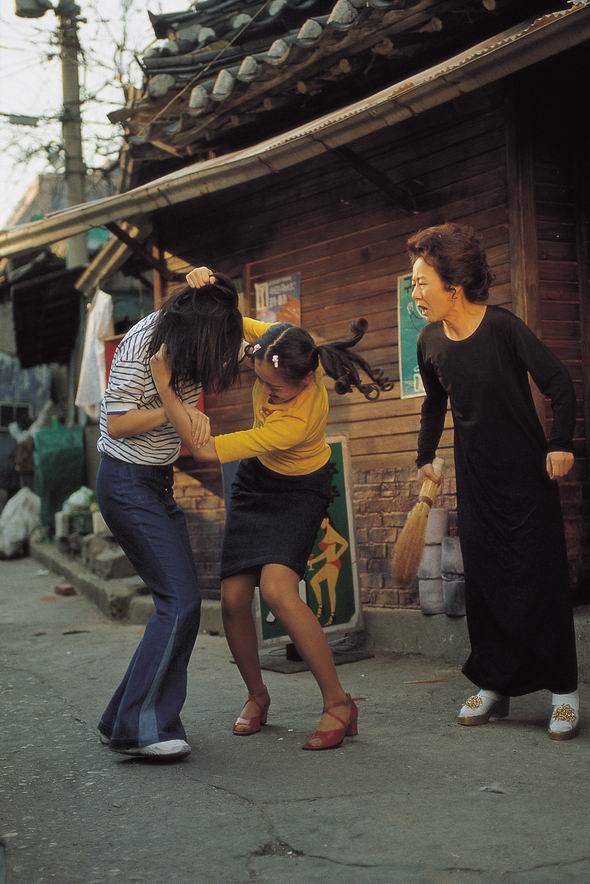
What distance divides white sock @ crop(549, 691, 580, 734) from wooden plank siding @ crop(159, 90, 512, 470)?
2748mm

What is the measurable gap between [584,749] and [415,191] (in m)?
4.27

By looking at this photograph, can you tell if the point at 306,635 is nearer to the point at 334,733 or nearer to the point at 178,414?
the point at 334,733

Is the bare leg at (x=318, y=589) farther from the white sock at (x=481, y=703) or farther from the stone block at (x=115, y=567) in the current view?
the stone block at (x=115, y=567)

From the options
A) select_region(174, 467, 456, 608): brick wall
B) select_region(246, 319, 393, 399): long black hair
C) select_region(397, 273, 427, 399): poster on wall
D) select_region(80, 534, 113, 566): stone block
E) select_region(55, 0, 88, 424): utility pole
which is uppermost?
select_region(55, 0, 88, 424): utility pole

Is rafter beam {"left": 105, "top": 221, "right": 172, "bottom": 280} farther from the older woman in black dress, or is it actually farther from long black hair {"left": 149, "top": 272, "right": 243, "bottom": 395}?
the older woman in black dress

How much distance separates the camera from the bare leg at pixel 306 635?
4406mm

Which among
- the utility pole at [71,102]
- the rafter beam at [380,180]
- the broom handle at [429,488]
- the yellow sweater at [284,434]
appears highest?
the utility pole at [71,102]

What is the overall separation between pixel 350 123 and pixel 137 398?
8.69 feet

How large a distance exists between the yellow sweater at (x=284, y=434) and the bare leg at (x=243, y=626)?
0.54 m

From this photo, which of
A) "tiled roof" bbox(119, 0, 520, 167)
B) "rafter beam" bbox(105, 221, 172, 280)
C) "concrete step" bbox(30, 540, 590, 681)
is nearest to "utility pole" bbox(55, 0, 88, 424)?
"rafter beam" bbox(105, 221, 172, 280)

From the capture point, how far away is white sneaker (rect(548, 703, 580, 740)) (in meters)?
4.43

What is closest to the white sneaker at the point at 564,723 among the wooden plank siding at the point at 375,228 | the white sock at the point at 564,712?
the white sock at the point at 564,712

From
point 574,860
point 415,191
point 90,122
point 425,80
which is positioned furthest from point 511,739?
point 90,122

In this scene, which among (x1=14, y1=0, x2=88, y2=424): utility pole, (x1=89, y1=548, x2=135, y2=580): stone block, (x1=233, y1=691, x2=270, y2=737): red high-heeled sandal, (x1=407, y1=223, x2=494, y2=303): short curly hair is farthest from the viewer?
(x1=14, y1=0, x2=88, y2=424): utility pole
